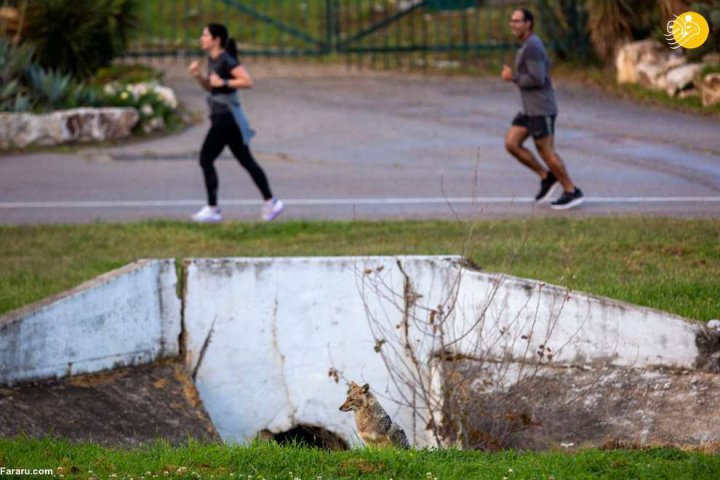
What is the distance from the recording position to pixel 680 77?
15531 millimetres

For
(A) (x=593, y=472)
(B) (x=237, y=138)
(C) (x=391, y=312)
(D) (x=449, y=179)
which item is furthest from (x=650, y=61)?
(A) (x=593, y=472)

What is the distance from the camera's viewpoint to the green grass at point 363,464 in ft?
18.0

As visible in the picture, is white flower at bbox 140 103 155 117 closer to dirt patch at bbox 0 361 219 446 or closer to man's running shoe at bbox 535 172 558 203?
man's running shoe at bbox 535 172 558 203

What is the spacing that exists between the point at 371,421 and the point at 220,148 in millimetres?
5382

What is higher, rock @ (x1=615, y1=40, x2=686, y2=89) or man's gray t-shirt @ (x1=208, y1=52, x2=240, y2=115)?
man's gray t-shirt @ (x1=208, y1=52, x2=240, y2=115)

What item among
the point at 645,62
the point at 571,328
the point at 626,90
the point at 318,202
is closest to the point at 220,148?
the point at 318,202

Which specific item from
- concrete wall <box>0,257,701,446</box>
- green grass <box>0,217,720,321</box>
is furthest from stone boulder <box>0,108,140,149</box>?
concrete wall <box>0,257,701,446</box>

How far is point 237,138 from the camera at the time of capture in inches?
453

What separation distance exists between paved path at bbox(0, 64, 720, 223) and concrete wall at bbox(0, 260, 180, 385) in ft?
9.50

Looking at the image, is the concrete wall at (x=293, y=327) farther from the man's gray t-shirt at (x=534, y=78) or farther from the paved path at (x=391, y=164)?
the man's gray t-shirt at (x=534, y=78)

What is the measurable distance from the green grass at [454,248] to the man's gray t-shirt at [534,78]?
1131mm

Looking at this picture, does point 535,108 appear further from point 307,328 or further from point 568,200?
point 307,328

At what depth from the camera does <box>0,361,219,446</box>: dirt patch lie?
298 inches

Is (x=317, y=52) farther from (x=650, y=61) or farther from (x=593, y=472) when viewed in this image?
(x=593, y=472)
